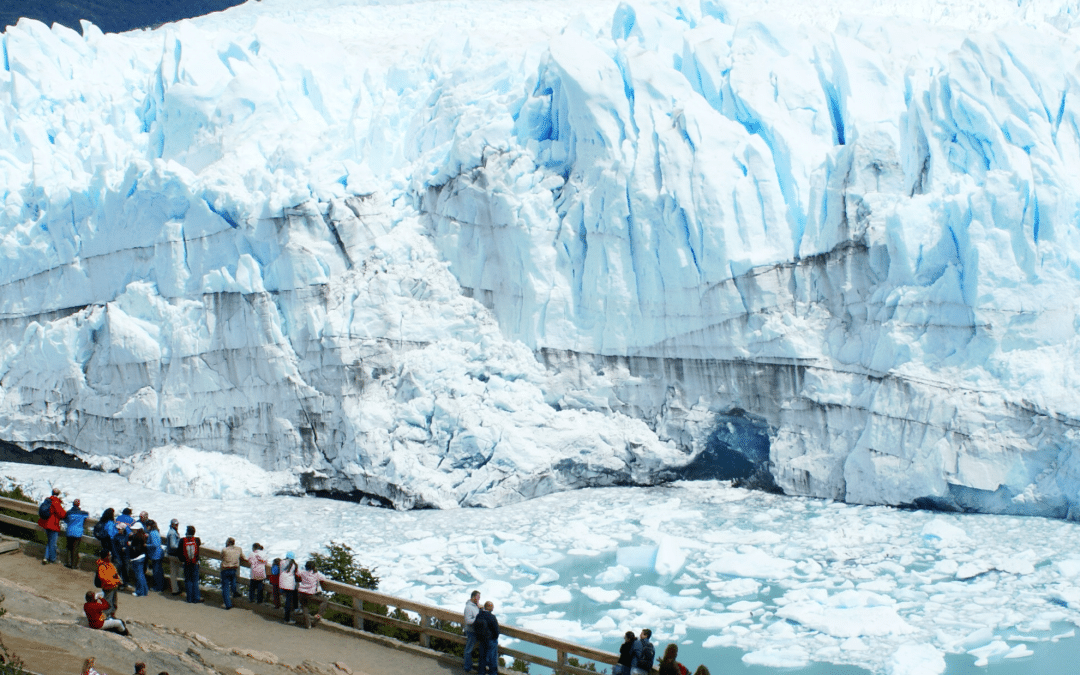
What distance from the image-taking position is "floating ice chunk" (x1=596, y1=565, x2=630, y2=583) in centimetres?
1031

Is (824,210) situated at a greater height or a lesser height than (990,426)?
greater

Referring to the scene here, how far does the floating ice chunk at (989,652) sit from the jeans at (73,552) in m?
7.53

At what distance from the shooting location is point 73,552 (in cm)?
723

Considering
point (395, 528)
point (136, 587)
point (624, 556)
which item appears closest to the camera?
point (136, 587)

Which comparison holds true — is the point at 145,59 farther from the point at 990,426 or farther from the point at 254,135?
the point at 990,426

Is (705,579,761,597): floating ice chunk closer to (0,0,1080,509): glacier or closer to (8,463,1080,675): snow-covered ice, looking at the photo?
(8,463,1080,675): snow-covered ice

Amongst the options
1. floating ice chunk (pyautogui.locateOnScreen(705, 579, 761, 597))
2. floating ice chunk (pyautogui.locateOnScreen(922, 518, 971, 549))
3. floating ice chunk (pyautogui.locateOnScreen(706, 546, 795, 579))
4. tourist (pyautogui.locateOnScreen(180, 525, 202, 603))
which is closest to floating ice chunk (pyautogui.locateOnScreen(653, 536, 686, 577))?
floating ice chunk (pyautogui.locateOnScreen(706, 546, 795, 579))

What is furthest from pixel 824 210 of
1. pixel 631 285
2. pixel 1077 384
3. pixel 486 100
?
pixel 486 100

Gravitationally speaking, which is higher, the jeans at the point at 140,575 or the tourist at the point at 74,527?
the tourist at the point at 74,527

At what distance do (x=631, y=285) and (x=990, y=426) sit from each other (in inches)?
197

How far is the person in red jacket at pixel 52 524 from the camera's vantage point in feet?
23.6

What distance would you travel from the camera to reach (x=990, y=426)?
11.4 m

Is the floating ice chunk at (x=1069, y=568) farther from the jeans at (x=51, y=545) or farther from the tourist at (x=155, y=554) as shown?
the jeans at (x=51, y=545)

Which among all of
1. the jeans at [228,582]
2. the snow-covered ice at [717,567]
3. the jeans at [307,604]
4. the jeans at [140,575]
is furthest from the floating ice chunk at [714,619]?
the jeans at [140,575]
